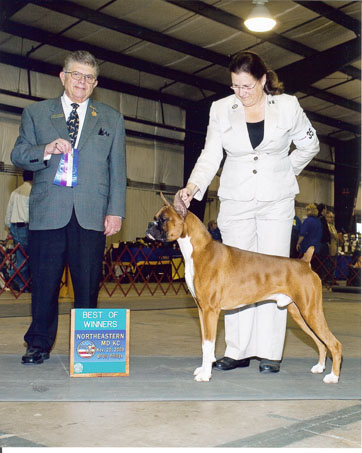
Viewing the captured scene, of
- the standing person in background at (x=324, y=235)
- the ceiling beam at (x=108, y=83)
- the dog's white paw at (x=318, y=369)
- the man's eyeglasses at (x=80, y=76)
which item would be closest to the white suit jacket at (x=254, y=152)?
the man's eyeglasses at (x=80, y=76)

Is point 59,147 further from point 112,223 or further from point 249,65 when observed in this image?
point 249,65

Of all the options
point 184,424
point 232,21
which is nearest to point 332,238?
point 232,21

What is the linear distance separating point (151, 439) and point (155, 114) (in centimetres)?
1562

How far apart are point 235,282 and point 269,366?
0.58 m

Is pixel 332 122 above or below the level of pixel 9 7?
above

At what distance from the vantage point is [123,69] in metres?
15.0

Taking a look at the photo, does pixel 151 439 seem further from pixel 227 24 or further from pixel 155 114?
pixel 155 114

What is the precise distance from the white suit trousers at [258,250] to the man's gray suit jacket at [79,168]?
0.69 m

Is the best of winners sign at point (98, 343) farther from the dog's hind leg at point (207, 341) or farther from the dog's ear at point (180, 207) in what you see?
the dog's ear at point (180, 207)

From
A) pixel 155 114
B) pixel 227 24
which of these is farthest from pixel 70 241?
pixel 155 114

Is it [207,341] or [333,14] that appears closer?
[207,341]

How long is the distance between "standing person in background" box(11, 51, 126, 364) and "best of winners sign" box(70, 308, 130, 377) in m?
0.28

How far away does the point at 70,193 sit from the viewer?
3.26 meters

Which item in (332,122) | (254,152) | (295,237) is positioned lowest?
(295,237)
